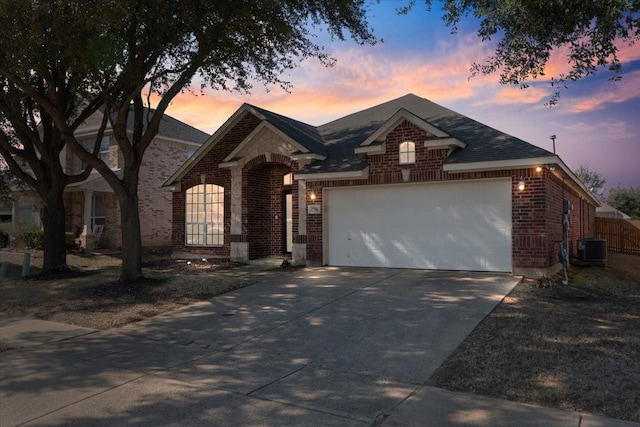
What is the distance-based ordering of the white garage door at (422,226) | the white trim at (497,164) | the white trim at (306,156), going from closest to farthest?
the white trim at (497,164), the white garage door at (422,226), the white trim at (306,156)

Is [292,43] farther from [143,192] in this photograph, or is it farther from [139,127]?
[143,192]

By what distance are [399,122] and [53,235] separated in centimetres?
1069

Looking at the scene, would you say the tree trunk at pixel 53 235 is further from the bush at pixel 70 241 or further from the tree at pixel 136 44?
the bush at pixel 70 241

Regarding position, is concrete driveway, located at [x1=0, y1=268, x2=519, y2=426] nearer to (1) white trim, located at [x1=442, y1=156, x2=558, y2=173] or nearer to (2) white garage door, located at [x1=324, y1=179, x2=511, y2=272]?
(2) white garage door, located at [x1=324, y1=179, x2=511, y2=272]

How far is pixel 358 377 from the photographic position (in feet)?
18.6

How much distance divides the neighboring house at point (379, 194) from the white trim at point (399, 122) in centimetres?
3

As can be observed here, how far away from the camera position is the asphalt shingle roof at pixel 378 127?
1238 cm

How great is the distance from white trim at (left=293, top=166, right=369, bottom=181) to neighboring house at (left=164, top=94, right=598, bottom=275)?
3 cm

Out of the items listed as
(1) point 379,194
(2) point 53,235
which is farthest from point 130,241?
(1) point 379,194

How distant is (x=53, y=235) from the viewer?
14.7 metres

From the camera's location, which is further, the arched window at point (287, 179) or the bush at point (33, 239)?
the bush at point (33, 239)

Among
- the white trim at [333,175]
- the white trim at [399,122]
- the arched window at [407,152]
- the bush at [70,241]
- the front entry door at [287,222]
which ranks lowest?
the bush at [70,241]

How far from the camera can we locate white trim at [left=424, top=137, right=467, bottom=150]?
12.6 metres

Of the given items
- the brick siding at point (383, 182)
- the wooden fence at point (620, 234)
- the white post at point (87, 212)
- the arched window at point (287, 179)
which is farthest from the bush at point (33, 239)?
the wooden fence at point (620, 234)
